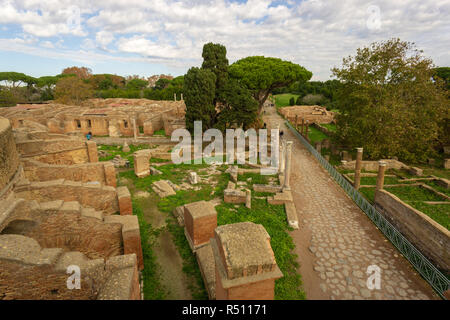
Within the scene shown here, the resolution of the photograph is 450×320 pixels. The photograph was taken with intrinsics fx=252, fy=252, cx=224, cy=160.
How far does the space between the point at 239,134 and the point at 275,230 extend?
12.1m

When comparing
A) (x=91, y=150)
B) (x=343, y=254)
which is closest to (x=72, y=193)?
(x=91, y=150)

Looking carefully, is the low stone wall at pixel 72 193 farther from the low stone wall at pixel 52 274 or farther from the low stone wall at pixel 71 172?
the low stone wall at pixel 52 274

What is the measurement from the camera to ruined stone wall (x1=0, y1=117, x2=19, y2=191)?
7588 millimetres

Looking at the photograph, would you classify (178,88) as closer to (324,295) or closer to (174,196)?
(174,196)

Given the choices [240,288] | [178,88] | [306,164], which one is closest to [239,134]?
[306,164]

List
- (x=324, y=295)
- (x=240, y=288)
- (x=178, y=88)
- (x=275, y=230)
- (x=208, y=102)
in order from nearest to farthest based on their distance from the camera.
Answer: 1. (x=240, y=288)
2. (x=324, y=295)
3. (x=275, y=230)
4. (x=208, y=102)
5. (x=178, y=88)

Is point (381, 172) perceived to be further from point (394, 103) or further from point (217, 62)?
point (217, 62)

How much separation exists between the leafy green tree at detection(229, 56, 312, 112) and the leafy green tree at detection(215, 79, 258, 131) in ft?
8.45

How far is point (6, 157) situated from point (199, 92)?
13156 millimetres

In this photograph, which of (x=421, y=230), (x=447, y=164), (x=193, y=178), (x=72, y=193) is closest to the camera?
(x=421, y=230)

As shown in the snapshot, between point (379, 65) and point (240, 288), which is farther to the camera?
point (379, 65)

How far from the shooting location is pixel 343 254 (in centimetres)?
716

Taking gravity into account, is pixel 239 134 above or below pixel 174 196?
above

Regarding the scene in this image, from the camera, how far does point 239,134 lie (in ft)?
64.1
